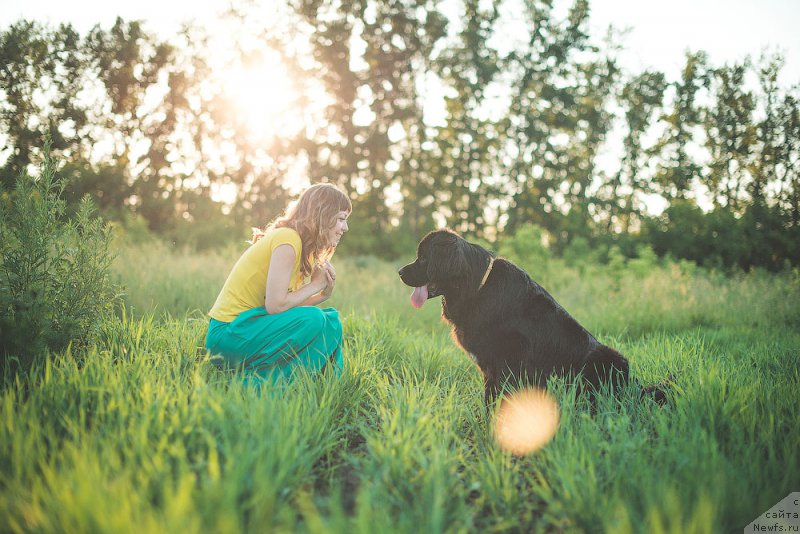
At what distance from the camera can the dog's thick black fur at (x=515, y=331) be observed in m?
3.39

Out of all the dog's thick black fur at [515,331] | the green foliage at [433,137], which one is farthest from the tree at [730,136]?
the dog's thick black fur at [515,331]

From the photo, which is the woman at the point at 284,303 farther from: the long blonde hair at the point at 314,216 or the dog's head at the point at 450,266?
the dog's head at the point at 450,266

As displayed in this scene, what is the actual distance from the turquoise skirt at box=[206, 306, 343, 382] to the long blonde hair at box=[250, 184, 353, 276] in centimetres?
51

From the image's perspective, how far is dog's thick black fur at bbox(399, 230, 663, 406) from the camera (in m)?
3.39

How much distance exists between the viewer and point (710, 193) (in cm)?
2369

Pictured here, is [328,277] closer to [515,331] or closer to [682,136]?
[515,331]

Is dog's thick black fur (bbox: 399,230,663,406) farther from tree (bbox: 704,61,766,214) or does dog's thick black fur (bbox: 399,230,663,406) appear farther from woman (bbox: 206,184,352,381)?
tree (bbox: 704,61,766,214)

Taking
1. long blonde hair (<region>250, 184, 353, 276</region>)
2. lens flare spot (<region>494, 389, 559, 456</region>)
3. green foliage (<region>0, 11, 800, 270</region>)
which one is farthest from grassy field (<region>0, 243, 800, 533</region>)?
green foliage (<region>0, 11, 800, 270</region>)

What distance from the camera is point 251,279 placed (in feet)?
12.0

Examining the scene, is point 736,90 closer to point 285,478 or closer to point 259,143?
point 259,143

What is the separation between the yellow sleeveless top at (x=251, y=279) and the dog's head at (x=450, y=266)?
1046 mm

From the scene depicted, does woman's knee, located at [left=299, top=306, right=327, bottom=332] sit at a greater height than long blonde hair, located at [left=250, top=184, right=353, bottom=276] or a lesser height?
lesser

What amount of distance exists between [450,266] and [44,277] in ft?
10.0

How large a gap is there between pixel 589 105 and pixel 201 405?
27.4 meters
